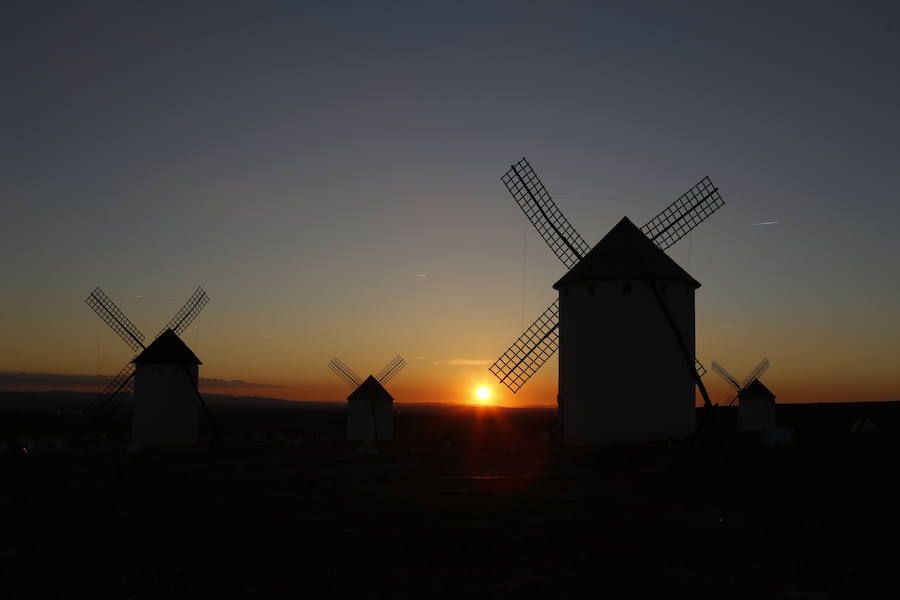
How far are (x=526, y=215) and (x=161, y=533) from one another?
2349cm

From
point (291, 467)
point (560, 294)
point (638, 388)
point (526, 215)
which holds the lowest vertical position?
point (291, 467)

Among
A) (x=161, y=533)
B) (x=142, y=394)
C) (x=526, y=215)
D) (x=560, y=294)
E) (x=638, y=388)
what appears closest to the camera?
(x=161, y=533)

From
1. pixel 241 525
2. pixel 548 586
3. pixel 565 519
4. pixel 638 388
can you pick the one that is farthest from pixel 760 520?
pixel 638 388

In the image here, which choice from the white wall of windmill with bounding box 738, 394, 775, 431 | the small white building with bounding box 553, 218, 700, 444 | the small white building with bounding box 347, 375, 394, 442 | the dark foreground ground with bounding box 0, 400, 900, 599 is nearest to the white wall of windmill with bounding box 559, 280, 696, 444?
the small white building with bounding box 553, 218, 700, 444

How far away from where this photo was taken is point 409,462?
1219 inches

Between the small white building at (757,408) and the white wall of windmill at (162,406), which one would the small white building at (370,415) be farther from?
the small white building at (757,408)

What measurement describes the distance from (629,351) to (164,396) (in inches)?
1135

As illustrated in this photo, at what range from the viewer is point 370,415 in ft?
173

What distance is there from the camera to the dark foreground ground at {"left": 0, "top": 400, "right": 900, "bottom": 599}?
1080cm

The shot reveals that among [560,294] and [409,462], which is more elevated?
[560,294]

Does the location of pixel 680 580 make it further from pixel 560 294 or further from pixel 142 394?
pixel 142 394

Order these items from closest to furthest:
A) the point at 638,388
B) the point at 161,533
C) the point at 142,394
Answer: the point at 161,533 < the point at 638,388 < the point at 142,394

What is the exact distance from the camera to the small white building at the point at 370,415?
52.6 m

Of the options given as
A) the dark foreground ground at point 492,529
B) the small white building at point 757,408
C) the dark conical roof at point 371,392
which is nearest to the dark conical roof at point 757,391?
the small white building at point 757,408
